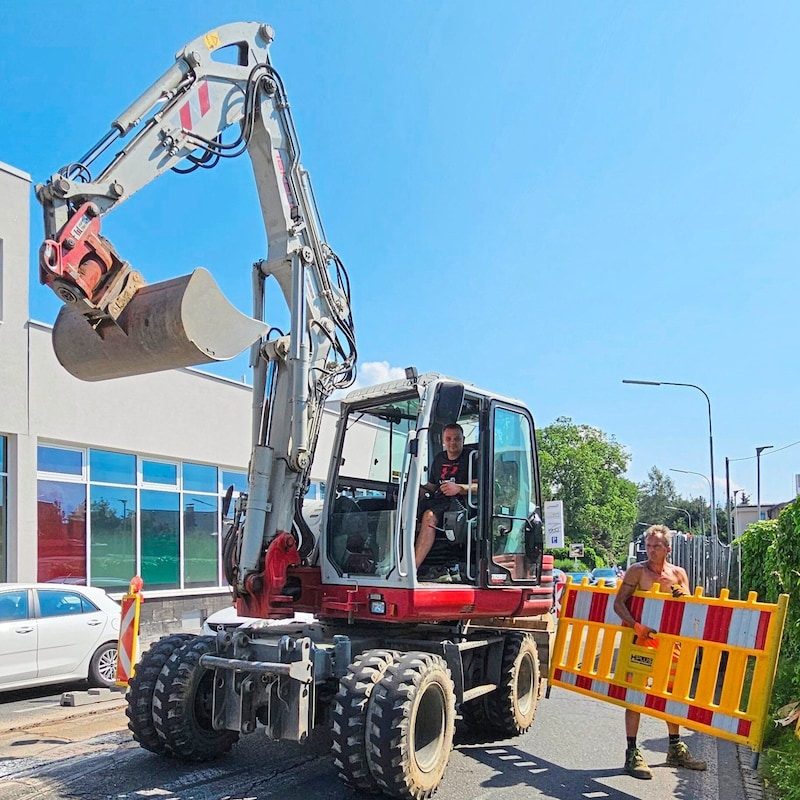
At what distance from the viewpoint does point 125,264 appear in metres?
5.90

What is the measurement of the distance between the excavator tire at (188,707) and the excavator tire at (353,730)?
1.26 m

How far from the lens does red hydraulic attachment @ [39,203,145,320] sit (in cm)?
551

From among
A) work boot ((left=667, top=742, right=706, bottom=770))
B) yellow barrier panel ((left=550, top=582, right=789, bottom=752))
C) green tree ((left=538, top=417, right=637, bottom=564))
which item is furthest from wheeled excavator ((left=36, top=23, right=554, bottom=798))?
green tree ((left=538, top=417, right=637, bottom=564))

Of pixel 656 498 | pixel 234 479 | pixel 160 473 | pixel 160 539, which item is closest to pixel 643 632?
pixel 160 539

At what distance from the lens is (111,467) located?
50.6 feet

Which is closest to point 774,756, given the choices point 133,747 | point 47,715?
point 133,747

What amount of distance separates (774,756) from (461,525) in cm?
303

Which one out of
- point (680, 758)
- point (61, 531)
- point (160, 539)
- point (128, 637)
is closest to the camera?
point (680, 758)

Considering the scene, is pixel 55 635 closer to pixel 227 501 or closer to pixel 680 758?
pixel 227 501

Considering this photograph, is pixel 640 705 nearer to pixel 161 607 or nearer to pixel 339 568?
pixel 339 568

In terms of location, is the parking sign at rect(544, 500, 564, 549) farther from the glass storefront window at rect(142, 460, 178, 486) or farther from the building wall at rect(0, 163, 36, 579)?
the building wall at rect(0, 163, 36, 579)

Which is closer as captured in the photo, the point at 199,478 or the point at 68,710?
the point at 68,710

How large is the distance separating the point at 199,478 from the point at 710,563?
37.0ft

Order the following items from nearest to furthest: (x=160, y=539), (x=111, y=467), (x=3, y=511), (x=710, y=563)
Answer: (x=3, y=511)
(x=111, y=467)
(x=160, y=539)
(x=710, y=563)
